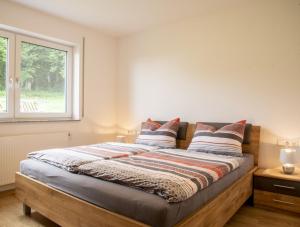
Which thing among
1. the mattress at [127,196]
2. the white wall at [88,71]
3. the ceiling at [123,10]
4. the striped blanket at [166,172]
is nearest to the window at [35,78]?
the white wall at [88,71]

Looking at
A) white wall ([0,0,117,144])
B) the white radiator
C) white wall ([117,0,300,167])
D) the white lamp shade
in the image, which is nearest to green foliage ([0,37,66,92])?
white wall ([0,0,117,144])

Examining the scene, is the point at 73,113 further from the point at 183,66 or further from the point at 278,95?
the point at 278,95

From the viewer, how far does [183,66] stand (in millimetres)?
3654

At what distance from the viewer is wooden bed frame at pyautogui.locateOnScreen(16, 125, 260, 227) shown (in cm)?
160

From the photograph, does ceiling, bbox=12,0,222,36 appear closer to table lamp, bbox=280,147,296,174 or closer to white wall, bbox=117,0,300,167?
white wall, bbox=117,0,300,167

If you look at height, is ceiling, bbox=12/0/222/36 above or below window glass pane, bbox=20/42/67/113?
above

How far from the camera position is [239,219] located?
243cm

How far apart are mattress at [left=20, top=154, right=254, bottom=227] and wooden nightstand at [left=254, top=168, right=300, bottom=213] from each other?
571 mm

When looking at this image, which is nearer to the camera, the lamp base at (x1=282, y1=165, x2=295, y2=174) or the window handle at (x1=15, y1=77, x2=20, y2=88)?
the lamp base at (x1=282, y1=165, x2=295, y2=174)

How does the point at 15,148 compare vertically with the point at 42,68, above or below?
below

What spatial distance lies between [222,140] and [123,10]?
213cm

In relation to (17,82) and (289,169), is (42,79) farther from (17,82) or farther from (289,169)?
(289,169)

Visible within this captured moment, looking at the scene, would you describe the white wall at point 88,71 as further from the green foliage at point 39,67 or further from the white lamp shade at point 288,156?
the white lamp shade at point 288,156

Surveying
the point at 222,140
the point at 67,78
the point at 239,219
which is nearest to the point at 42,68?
the point at 67,78
